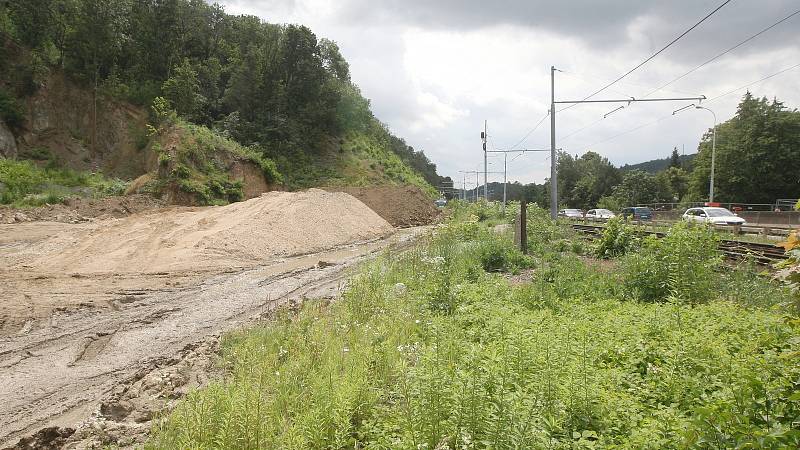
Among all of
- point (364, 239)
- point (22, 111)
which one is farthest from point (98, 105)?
point (364, 239)

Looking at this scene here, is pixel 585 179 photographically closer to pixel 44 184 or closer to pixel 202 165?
pixel 202 165

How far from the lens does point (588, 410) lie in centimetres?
448

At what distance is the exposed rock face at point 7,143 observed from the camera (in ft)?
111

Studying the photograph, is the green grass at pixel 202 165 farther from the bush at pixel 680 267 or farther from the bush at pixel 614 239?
the bush at pixel 680 267

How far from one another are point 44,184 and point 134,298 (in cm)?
2347

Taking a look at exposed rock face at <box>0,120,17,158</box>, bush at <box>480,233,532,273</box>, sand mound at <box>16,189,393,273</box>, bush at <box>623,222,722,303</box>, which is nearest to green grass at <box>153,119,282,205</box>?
sand mound at <box>16,189,393,273</box>

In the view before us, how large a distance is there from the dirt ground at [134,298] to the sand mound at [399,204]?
915 centimetres

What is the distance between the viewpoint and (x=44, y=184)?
3005cm

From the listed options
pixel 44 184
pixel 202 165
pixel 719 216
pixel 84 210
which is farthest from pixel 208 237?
pixel 719 216

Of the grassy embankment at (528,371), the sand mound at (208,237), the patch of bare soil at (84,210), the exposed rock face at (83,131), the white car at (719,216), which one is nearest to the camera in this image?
the grassy embankment at (528,371)

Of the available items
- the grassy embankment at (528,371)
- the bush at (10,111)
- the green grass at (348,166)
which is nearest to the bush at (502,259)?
the grassy embankment at (528,371)

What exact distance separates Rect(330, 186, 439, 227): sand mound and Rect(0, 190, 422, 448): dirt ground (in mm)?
9149

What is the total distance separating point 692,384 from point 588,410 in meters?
1.10

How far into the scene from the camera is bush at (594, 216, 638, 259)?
15.1m
